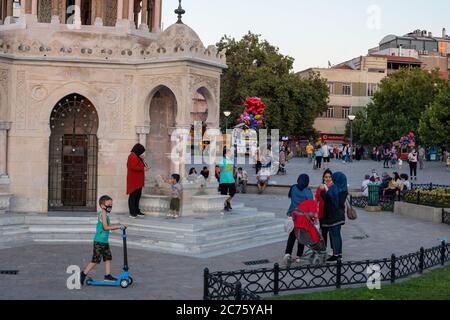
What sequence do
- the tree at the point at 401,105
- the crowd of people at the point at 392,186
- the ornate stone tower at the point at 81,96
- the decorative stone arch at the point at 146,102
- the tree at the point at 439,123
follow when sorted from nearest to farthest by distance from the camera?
the ornate stone tower at the point at 81,96, the decorative stone arch at the point at 146,102, the crowd of people at the point at 392,186, the tree at the point at 439,123, the tree at the point at 401,105

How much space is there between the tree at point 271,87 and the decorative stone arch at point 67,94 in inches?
1576

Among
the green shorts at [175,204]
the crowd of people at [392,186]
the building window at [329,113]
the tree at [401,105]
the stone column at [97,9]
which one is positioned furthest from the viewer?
the building window at [329,113]

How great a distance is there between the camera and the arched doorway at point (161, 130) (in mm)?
18531

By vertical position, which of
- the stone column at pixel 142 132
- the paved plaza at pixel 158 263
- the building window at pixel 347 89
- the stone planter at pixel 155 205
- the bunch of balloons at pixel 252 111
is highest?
the building window at pixel 347 89

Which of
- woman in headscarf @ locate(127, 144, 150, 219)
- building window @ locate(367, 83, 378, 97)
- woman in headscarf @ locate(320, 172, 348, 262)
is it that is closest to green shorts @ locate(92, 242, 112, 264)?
woman in headscarf @ locate(320, 172, 348, 262)

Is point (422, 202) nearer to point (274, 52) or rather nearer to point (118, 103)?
point (118, 103)

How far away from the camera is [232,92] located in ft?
199

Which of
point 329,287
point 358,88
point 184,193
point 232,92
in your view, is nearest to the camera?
point 329,287

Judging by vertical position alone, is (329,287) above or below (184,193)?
below

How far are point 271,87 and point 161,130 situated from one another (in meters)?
40.4

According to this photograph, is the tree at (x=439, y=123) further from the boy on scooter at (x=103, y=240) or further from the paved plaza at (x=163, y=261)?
the boy on scooter at (x=103, y=240)

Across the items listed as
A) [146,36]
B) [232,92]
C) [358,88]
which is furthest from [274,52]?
[146,36]

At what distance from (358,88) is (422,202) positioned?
53202 mm

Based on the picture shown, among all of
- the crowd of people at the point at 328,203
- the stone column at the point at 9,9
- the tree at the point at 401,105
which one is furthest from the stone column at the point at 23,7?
the tree at the point at 401,105
